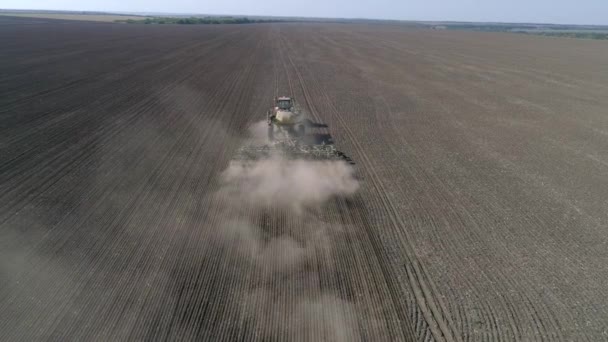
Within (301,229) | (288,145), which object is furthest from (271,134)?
(301,229)

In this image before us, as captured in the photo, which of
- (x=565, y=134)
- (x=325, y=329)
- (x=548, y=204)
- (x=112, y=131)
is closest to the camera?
(x=325, y=329)

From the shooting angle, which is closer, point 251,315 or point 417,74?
point 251,315

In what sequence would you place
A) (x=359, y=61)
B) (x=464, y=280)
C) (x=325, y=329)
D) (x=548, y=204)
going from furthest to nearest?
1. (x=359, y=61)
2. (x=548, y=204)
3. (x=464, y=280)
4. (x=325, y=329)

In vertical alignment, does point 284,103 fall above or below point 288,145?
above

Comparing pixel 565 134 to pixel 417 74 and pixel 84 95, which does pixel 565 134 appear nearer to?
pixel 417 74

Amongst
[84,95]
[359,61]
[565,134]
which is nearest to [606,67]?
[359,61]

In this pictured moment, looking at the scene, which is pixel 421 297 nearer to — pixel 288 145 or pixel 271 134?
pixel 288 145

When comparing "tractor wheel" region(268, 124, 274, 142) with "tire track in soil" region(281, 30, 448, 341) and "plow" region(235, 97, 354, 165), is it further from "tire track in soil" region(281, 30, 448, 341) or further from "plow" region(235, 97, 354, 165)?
"tire track in soil" region(281, 30, 448, 341)
